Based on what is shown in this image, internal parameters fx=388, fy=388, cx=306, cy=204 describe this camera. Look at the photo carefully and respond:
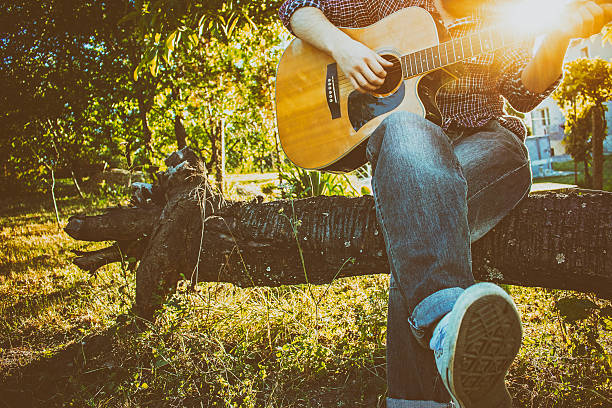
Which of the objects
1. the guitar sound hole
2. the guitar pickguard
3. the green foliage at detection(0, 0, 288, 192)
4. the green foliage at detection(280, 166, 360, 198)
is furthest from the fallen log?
the green foliage at detection(0, 0, 288, 192)

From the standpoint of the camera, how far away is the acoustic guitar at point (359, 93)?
1.81m

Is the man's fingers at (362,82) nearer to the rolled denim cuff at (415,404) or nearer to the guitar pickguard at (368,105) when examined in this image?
the guitar pickguard at (368,105)

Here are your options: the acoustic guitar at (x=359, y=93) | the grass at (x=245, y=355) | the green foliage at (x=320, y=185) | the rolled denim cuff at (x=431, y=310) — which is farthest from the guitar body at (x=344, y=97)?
the green foliage at (x=320, y=185)

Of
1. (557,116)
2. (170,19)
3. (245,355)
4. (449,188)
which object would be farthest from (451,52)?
(557,116)

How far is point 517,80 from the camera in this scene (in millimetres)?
1856

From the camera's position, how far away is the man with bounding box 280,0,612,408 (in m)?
0.97

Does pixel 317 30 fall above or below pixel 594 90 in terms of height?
above

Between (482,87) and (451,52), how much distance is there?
269 mm

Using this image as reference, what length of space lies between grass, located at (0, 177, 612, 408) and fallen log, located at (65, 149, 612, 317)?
7.1 inches

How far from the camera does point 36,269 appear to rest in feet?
13.5

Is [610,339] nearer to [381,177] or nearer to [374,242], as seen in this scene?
[374,242]

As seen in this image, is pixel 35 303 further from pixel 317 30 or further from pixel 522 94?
pixel 522 94

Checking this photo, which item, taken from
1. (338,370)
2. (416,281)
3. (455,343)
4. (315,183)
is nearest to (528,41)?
(416,281)

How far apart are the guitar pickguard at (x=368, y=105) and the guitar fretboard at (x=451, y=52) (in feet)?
0.35
